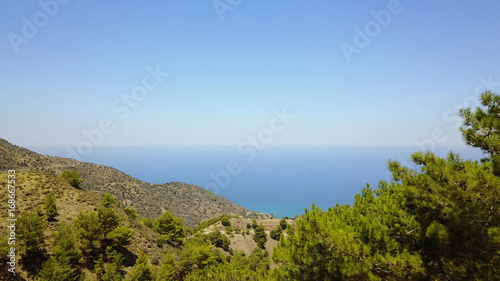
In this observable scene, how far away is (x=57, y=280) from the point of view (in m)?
13.1

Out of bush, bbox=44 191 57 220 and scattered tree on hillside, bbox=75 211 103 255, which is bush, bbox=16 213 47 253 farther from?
bush, bbox=44 191 57 220

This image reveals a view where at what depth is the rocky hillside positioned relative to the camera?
5056 centimetres

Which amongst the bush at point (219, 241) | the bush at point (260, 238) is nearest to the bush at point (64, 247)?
the bush at point (219, 241)

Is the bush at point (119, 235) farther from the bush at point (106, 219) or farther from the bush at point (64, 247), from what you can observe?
the bush at point (64, 247)

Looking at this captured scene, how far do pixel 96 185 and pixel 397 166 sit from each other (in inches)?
2653

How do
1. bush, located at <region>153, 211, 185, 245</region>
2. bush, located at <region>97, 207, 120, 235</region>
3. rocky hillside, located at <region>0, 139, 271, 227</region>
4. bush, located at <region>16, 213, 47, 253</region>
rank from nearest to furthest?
bush, located at <region>16, 213, 47, 253</region>, bush, located at <region>97, 207, 120, 235</region>, bush, located at <region>153, 211, 185, 245</region>, rocky hillside, located at <region>0, 139, 271, 227</region>

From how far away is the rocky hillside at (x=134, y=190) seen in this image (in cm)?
5056

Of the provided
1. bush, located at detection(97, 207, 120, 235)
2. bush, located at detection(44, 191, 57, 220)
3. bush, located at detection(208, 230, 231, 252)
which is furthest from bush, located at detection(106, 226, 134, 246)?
bush, located at detection(208, 230, 231, 252)

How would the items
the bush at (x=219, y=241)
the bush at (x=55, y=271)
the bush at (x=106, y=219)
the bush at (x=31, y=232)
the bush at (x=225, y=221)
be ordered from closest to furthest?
the bush at (x=55, y=271), the bush at (x=31, y=232), the bush at (x=106, y=219), the bush at (x=219, y=241), the bush at (x=225, y=221)

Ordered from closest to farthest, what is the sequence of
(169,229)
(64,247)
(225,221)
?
(64,247) → (169,229) → (225,221)

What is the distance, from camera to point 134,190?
63.2 meters

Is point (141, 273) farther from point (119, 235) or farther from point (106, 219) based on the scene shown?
point (106, 219)

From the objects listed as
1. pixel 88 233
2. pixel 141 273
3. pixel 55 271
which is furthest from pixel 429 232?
pixel 88 233

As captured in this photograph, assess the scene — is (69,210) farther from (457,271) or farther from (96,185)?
(96,185)
